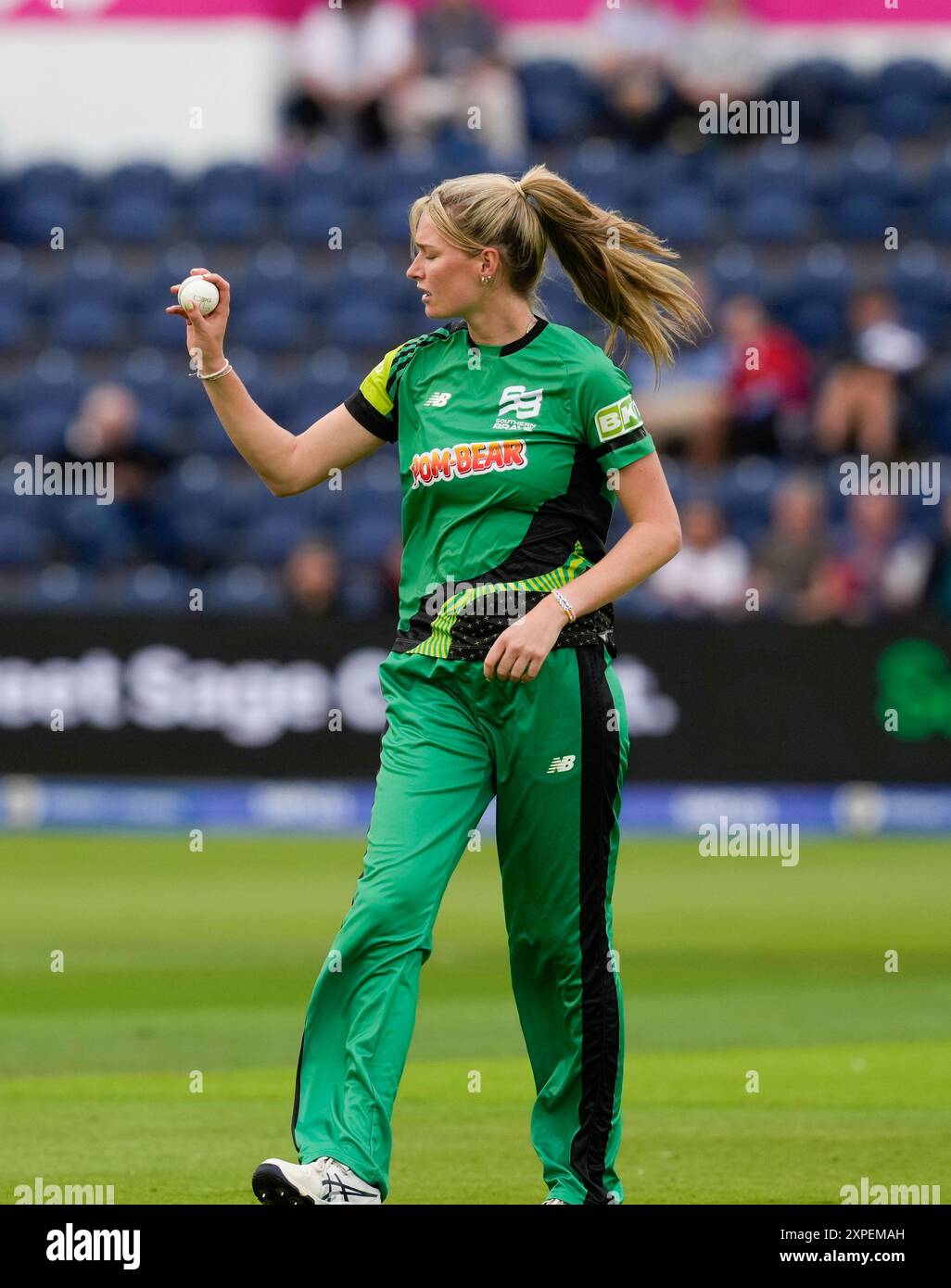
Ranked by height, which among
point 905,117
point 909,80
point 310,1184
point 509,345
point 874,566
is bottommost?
point 310,1184

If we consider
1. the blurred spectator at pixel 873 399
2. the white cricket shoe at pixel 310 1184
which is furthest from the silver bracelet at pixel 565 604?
the blurred spectator at pixel 873 399

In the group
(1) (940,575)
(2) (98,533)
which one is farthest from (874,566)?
(2) (98,533)

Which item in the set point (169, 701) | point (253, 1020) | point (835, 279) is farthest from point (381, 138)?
point (253, 1020)

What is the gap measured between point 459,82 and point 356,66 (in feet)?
3.69

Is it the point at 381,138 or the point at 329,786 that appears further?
the point at 381,138

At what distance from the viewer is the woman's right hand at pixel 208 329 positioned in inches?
226

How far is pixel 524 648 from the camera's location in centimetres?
543

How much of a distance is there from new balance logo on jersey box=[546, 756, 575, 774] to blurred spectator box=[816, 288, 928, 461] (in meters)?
13.3

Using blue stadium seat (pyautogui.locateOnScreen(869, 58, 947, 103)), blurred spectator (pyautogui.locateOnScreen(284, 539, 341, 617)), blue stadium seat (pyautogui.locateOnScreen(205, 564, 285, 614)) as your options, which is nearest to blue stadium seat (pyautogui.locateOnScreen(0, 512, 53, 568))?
blue stadium seat (pyautogui.locateOnScreen(205, 564, 285, 614))

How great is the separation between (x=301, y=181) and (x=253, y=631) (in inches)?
264

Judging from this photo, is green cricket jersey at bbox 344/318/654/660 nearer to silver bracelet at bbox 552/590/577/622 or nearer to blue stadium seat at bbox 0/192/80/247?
silver bracelet at bbox 552/590/577/622

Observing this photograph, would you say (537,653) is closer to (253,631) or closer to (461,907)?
(461,907)

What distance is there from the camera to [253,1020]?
9.32 meters

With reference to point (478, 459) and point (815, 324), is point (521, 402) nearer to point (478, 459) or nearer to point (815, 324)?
point (478, 459)
